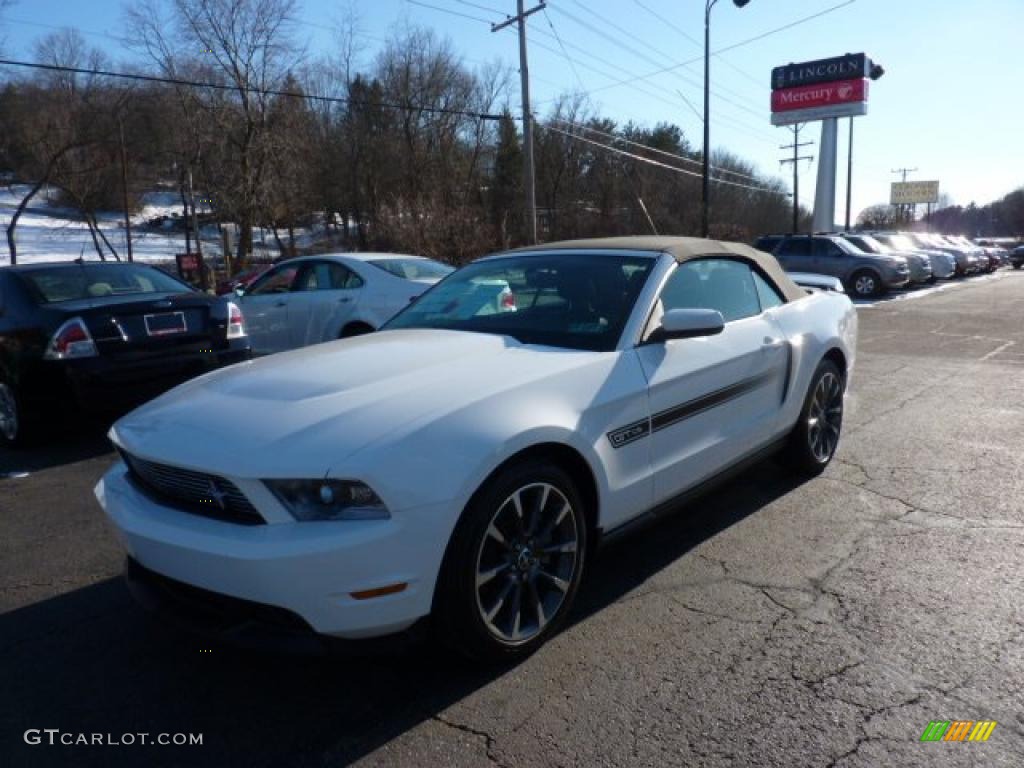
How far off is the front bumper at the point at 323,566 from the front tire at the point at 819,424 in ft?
9.62

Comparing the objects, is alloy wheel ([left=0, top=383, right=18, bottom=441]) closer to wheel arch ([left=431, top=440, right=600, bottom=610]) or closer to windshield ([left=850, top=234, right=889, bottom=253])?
wheel arch ([left=431, top=440, right=600, bottom=610])

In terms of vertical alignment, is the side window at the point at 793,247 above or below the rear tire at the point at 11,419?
above

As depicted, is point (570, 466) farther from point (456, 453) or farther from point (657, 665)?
point (657, 665)

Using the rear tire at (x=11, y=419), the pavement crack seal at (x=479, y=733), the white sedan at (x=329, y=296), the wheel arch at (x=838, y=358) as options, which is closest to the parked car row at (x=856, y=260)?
the white sedan at (x=329, y=296)

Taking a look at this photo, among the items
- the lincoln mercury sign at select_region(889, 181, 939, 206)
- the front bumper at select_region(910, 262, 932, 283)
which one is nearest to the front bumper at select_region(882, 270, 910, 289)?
the front bumper at select_region(910, 262, 932, 283)

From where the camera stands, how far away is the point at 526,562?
271 centimetres

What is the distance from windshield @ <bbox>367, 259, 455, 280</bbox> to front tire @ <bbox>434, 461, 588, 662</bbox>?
5.56 meters

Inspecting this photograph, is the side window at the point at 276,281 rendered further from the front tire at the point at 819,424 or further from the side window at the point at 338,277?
the front tire at the point at 819,424

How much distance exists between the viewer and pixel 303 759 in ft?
7.40

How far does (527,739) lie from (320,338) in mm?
6416

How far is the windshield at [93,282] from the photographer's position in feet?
19.7

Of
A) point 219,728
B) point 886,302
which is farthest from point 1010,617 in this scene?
point 886,302

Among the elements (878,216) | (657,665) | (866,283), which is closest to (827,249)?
(866,283)

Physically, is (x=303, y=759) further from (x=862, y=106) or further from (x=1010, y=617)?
(x=862, y=106)
